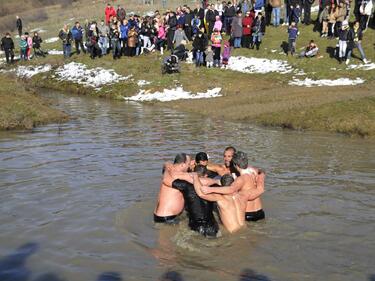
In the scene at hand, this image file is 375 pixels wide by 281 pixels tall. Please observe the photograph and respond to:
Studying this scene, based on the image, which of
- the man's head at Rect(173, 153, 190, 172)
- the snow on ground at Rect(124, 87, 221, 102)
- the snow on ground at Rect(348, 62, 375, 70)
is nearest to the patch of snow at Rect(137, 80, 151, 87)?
the snow on ground at Rect(124, 87, 221, 102)

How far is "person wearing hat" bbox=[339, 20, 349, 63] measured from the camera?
2438 centimetres

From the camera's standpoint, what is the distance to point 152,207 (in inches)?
414

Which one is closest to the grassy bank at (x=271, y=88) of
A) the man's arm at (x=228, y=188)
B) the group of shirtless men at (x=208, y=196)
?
the group of shirtless men at (x=208, y=196)

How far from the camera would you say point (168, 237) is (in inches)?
348

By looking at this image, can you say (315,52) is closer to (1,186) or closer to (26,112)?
(26,112)

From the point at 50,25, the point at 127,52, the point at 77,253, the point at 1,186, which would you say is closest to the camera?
the point at 77,253

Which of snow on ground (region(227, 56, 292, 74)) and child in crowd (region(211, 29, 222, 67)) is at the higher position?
child in crowd (region(211, 29, 222, 67))

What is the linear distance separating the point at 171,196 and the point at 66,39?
83.8ft

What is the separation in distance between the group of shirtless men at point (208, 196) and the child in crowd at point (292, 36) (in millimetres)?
18575

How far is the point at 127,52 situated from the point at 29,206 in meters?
21.5

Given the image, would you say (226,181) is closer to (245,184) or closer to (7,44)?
(245,184)

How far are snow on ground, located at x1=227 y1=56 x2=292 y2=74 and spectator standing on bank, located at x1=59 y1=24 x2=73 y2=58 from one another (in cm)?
1108

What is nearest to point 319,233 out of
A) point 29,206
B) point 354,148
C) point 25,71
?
point 29,206

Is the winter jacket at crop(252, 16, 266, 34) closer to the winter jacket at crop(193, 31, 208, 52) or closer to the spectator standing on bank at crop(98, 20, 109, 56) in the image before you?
the winter jacket at crop(193, 31, 208, 52)
